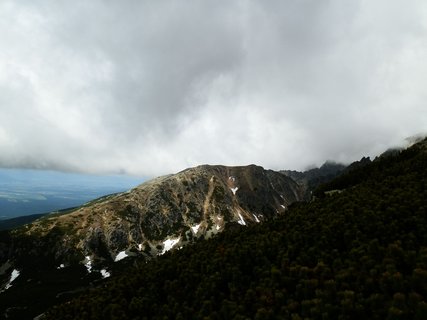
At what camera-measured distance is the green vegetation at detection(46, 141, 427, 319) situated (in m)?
34.1

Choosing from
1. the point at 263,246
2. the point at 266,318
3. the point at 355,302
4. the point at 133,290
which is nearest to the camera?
the point at 355,302

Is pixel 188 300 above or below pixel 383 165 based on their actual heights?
below

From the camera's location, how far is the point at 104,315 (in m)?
66.9

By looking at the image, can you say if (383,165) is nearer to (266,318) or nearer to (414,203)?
(414,203)

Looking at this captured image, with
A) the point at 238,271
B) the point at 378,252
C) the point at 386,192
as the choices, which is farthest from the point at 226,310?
the point at 386,192

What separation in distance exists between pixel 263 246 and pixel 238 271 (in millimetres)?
12331

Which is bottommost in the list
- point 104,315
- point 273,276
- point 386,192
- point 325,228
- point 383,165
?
point 104,315

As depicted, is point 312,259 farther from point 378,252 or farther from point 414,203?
point 414,203

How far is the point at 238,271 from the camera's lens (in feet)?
205

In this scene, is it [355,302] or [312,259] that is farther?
[312,259]

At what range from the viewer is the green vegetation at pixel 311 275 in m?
34.1

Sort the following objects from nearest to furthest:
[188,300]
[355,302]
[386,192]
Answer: [355,302], [188,300], [386,192]

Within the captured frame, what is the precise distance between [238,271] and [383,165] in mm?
114987

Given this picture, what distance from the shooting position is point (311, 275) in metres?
49.2
